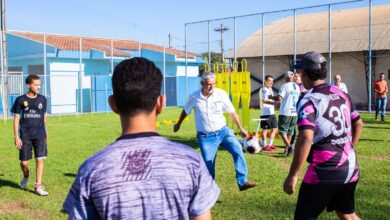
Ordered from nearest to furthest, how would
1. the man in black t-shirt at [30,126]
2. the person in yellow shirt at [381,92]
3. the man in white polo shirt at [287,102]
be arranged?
1. the man in black t-shirt at [30,126]
2. the man in white polo shirt at [287,102]
3. the person in yellow shirt at [381,92]

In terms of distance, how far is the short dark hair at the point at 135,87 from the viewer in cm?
198

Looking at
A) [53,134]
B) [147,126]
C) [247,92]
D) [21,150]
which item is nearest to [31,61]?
[53,134]

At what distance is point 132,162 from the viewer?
1912 millimetres

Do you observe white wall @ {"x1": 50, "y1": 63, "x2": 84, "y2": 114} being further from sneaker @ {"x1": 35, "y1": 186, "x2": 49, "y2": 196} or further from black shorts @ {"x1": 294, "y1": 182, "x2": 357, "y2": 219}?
black shorts @ {"x1": 294, "y1": 182, "x2": 357, "y2": 219}

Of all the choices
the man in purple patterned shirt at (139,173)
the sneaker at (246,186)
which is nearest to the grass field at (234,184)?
the sneaker at (246,186)

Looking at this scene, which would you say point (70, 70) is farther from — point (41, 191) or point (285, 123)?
point (41, 191)

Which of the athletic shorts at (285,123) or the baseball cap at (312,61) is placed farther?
the athletic shorts at (285,123)

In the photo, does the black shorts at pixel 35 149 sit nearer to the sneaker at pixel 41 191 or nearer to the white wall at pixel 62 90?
the sneaker at pixel 41 191

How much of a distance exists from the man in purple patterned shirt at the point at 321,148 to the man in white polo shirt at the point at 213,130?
9.93 feet

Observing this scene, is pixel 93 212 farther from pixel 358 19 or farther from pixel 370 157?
pixel 358 19

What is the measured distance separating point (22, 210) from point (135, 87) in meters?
5.38

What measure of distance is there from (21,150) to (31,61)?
1018 inches

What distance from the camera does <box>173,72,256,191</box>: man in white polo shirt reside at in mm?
6840

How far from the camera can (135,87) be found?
1.98 meters
